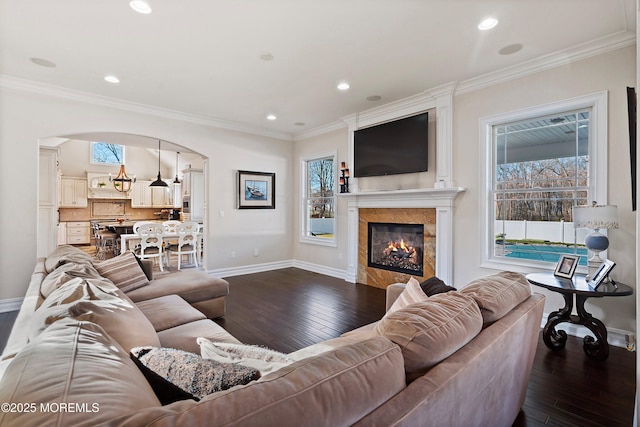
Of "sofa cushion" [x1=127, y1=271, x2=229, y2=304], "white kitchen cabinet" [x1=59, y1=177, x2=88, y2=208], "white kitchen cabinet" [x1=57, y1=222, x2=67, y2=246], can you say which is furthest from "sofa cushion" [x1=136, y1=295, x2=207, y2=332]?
"white kitchen cabinet" [x1=59, y1=177, x2=88, y2=208]

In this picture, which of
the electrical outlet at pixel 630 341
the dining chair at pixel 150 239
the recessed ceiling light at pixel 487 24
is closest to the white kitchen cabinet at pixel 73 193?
the dining chair at pixel 150 239

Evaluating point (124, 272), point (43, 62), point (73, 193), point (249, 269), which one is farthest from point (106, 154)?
point (124, 272)

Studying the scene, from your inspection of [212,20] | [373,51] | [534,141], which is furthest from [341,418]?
[534,141]

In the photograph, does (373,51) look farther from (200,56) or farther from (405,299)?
(405,299)

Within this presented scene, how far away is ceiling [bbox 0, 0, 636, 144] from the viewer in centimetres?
245

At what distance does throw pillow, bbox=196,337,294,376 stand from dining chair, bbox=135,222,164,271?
5198 millimetres

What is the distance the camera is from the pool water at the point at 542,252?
3.15 m

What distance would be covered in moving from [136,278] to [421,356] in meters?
2.81

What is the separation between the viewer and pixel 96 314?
1.27 metres

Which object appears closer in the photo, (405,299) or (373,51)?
(405,299)

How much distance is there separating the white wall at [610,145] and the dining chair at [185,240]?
5.08 meters

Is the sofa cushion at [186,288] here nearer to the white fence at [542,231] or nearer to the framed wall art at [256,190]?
the framed wall art at [256,190]

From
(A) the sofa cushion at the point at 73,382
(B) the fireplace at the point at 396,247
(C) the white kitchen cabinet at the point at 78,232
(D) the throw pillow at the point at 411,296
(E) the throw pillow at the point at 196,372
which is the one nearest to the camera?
(A) the sofa cushion at the point at 73,382

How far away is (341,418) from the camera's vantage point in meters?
0.73
